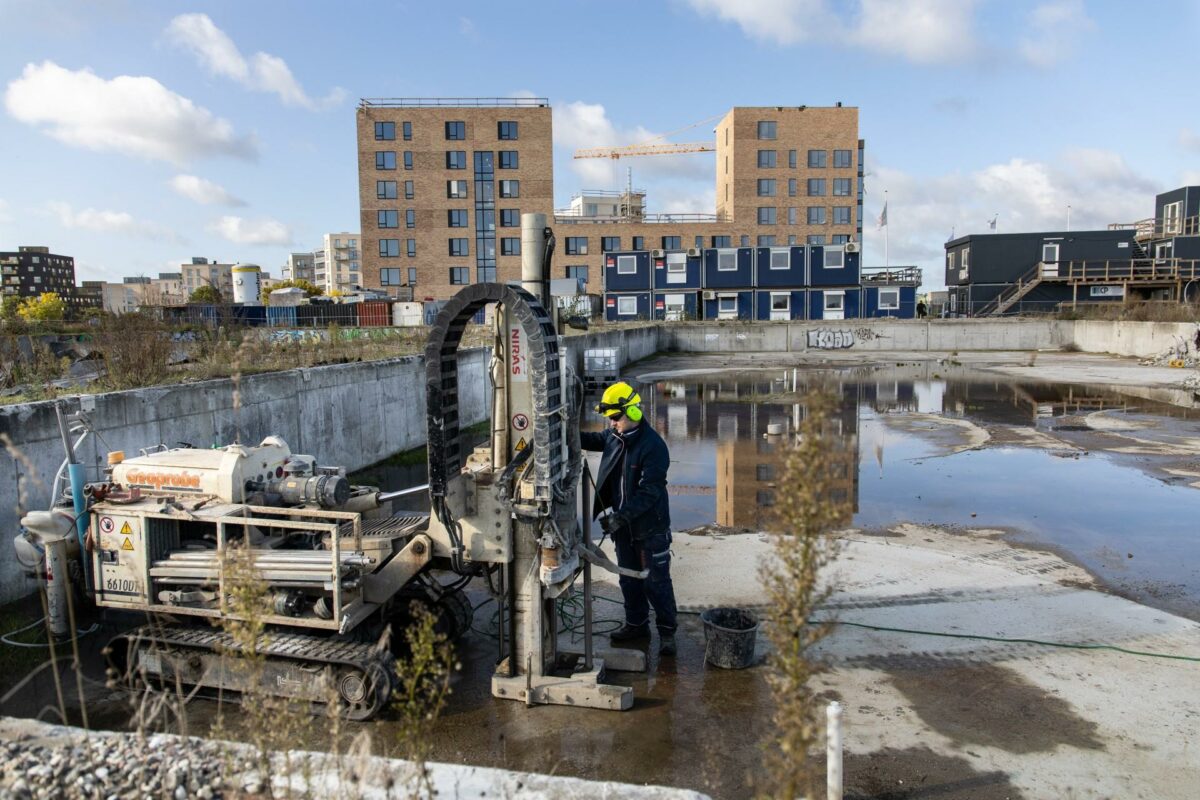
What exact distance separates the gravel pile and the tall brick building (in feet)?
195

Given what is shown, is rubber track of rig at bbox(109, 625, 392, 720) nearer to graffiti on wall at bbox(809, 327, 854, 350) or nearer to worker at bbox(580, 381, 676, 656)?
worker at bbox(580, 381, 676, 656)

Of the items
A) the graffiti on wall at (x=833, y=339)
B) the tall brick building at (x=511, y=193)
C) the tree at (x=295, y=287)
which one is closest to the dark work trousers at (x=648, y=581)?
the graffiti on wall at (x=833, y=339)

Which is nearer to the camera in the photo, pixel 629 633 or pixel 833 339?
pixel 629 633

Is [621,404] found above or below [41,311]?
below

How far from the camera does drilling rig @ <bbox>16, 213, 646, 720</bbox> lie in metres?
5.66

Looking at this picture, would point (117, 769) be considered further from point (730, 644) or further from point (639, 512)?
point (730, 644)

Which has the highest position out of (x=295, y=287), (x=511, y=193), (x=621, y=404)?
(x=511, y=193)

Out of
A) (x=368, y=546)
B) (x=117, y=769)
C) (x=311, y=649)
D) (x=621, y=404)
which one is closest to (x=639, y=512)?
(x=621, y=404)

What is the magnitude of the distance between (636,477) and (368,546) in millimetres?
2268

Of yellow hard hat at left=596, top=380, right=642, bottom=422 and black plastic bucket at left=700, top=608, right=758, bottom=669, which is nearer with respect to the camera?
black plastic bucket at left=700, top=608, right=758, bottom=669

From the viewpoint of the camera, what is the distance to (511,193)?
212ft

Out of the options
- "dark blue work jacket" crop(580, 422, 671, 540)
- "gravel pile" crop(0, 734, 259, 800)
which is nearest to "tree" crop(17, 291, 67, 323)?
"dark blue work jacket" crop(580, 422, 671, 540)

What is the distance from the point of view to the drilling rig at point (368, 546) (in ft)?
18.6

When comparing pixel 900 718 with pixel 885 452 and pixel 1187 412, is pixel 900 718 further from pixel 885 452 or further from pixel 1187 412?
pixel 1187 412
